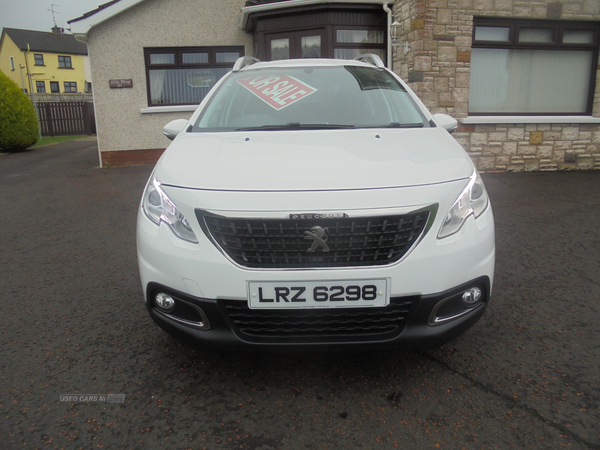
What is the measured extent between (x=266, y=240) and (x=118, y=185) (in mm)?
7071

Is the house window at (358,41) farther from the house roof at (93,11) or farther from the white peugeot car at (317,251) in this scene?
the white peugeot car at (317,251)

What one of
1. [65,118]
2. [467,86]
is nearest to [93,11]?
[467,86]

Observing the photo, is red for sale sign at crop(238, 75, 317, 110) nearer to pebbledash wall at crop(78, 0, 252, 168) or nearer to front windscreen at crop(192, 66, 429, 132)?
front windscreen at crop(192, 66, 429, 132)

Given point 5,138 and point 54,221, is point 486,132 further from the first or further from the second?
point 5,138

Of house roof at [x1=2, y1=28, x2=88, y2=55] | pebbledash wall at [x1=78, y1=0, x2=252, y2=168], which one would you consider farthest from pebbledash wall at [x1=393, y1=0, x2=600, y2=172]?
house roof at [x1=2, y1=28, x2=88, y2=55]

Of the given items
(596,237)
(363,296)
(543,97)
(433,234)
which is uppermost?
(543,97)

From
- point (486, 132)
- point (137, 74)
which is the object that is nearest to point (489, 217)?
point (486, 132)

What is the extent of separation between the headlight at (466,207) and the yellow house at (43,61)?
58050 mm

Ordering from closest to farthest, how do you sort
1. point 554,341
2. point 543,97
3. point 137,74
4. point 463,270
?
point 463,270
point 554,341
point 543,97
point 137,74

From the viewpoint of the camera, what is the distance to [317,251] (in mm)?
2029

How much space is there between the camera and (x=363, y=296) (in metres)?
2.02

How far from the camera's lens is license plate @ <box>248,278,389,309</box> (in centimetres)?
201

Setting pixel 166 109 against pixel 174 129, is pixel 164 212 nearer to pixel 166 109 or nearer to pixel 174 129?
pixel 174 129

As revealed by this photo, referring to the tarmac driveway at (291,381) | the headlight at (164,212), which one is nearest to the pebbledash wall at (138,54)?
the tarmac driveway at (291,381)
